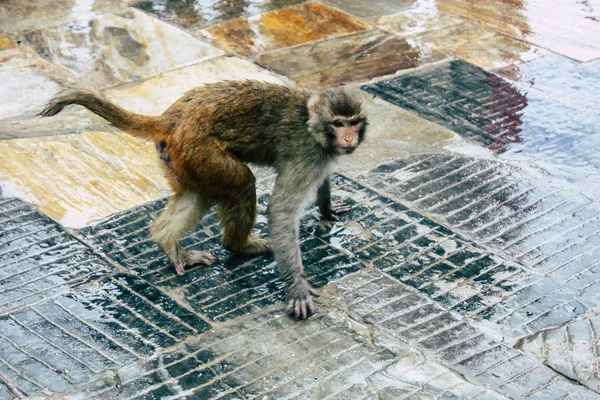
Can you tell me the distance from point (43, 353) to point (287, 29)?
17.6 feet

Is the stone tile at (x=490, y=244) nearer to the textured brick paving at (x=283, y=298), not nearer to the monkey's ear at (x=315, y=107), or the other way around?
the textured brick paving at (x=283, y=298)

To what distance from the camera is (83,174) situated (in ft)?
21.3

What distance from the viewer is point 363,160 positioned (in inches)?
274

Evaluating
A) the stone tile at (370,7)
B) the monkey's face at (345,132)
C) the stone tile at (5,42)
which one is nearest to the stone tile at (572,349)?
the monkey's face at (345,132)

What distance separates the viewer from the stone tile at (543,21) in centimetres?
905

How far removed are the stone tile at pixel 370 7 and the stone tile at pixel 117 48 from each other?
2006 millimetres

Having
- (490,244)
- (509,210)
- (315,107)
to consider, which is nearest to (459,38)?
(509,210)

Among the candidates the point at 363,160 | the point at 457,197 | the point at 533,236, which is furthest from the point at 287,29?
the point at 533,236

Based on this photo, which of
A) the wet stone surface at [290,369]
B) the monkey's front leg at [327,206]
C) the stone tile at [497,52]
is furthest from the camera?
the stone tile at [497,52]

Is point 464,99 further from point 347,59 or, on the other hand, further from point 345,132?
point 345,132

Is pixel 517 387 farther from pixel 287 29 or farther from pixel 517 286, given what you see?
pixel 287 29

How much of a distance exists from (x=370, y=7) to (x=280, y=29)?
1.33m

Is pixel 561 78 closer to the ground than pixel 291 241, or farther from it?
closer to the ground

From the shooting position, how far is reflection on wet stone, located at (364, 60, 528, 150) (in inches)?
293
